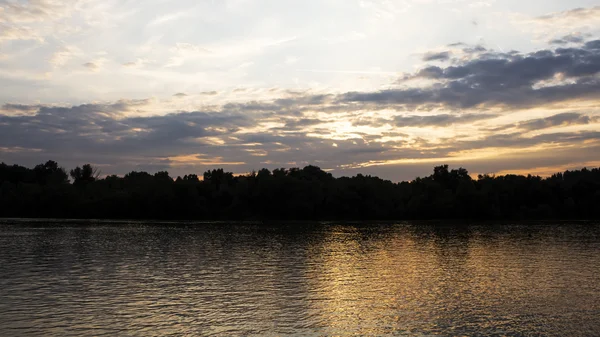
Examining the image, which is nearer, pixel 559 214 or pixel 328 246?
pixel 328 246

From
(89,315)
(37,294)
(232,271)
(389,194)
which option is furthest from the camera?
(389,194)

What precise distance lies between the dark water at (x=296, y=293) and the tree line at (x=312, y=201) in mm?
102806

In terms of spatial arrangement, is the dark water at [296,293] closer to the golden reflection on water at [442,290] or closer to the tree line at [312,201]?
the golden reflection on water at [442,290]

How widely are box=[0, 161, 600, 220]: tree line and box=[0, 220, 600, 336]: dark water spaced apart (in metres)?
103

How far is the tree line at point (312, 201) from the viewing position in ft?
525

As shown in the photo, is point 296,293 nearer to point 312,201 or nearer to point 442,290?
point 442,290

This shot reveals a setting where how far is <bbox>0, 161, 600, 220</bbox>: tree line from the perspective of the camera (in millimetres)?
160125

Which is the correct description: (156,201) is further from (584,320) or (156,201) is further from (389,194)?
(584,320)

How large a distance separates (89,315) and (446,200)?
14708 cm

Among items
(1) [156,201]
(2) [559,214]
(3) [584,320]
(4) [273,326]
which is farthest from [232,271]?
(2) [559,214]

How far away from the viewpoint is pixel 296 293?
3400 centimetres

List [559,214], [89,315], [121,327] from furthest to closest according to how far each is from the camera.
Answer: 1. [559,214]
2. [89,315]
3. [121,327]

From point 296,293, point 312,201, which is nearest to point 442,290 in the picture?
point 296,293

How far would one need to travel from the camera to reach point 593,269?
152 feet
